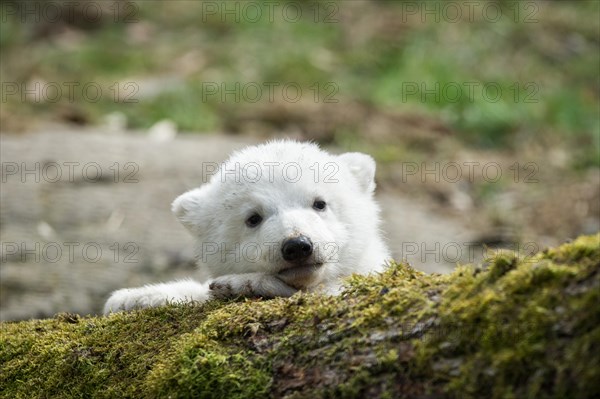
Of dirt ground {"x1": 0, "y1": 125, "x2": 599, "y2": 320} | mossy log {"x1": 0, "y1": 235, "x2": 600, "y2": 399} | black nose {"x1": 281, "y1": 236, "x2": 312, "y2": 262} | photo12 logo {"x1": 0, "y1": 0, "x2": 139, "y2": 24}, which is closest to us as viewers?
mossy log {"x1": 0, "y1": 235, "x2": 600, "y2": 399}

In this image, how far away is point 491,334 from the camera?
2855mm

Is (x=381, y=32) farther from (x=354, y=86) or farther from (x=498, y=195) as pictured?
(x=498, y=195)

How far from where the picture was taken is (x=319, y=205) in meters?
5.53

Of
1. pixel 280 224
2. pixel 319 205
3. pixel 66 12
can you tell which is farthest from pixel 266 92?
pixel 280 224

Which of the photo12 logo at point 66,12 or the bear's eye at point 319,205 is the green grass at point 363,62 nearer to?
the photo12 logo at point 66,12

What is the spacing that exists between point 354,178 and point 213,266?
1.27 metres

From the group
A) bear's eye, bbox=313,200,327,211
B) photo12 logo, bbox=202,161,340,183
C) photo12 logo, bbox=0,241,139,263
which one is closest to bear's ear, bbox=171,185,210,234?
photo12 logo, bbox=202,161,340,183

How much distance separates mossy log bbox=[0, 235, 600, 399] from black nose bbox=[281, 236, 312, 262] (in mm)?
728

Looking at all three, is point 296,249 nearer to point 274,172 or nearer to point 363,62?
point 274,172

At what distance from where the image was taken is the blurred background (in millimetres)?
8891

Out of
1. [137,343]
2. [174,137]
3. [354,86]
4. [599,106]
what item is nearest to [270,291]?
[137,343]

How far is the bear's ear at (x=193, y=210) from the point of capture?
577 centimetres

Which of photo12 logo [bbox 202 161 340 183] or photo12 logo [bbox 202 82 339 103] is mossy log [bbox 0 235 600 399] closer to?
photo12 logo [bbox 202 161 340 183]

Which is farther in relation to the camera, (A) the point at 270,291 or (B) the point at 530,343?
(A) the point at 270,291
